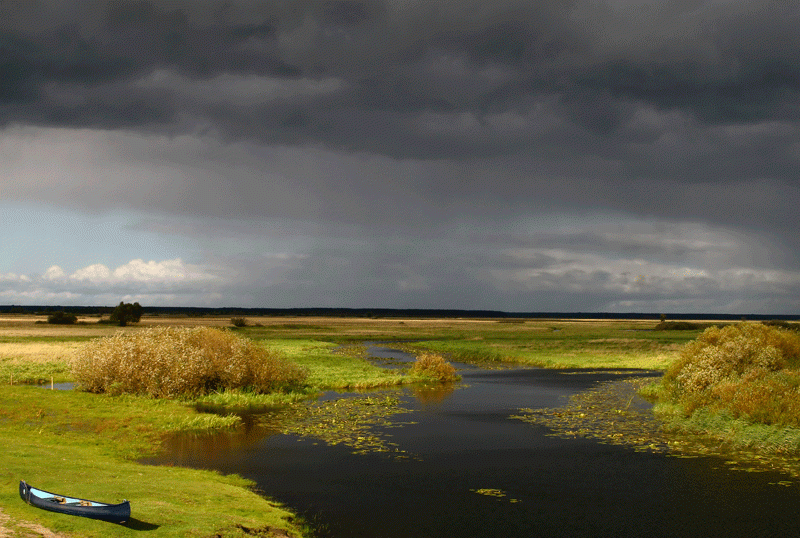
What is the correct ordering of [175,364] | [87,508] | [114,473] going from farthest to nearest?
[175,364] → [114,473] → [87,508]

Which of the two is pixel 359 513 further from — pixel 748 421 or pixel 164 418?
pixel 748 421

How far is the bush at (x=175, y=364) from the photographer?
127ft

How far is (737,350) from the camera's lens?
119 ft

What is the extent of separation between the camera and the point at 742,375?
3362cm

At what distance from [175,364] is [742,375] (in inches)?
1357

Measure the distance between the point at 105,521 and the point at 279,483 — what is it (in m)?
7.90

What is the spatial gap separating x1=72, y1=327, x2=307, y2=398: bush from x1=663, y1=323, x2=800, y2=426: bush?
27253mm

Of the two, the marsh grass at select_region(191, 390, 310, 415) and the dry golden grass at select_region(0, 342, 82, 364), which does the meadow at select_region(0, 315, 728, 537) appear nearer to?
the marsh grass at select_region(191, 390, 310, 415)

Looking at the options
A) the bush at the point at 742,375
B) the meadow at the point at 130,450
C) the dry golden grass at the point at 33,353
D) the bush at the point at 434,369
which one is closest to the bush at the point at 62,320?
the dry golden grass at the point at 33,353

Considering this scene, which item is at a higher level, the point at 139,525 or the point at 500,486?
the point at 139,525

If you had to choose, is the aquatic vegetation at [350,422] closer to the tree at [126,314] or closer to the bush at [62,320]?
the tree at [126,314]

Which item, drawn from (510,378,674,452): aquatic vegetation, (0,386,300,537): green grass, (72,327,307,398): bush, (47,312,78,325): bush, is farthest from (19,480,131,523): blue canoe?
(47,312,78,325): bush

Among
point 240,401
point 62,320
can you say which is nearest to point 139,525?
point 240,401

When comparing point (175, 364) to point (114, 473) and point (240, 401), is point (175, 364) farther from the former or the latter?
point (114, 473)
